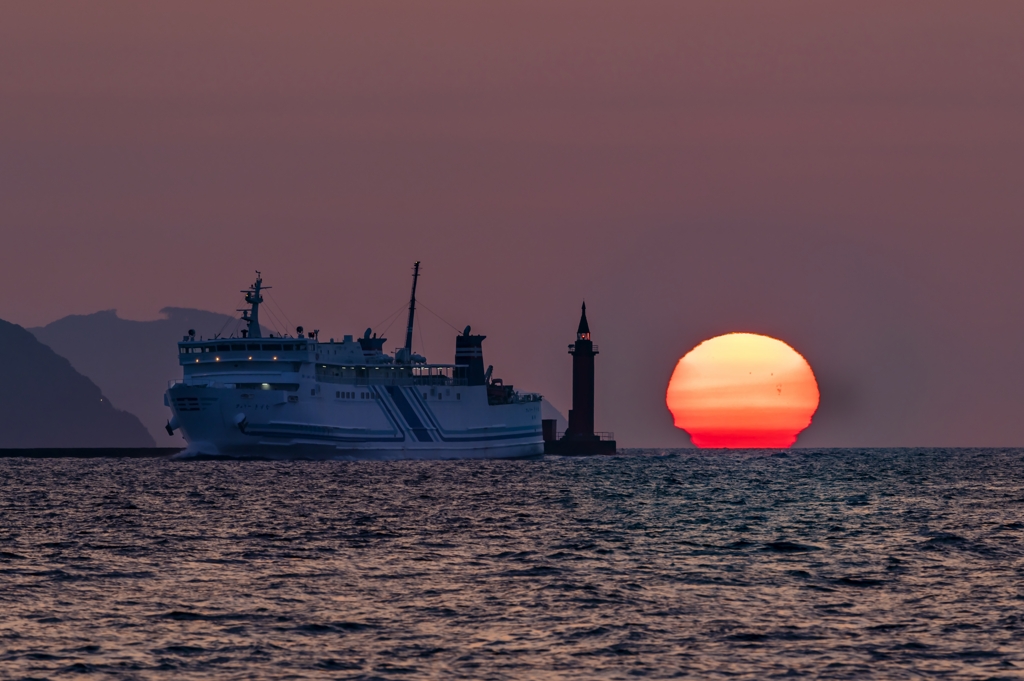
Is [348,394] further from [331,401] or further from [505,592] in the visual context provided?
[505,592]

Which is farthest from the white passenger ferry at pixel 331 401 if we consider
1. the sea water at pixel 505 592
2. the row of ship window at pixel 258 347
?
the sea water at pixel 505 592

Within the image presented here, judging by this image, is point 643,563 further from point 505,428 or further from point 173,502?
point 505,428

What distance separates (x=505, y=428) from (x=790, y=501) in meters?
89.7

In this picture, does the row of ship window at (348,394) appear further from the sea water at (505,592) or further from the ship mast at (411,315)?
the sea water at (505,592)

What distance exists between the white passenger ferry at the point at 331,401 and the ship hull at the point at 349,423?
Answer: 0.33ft

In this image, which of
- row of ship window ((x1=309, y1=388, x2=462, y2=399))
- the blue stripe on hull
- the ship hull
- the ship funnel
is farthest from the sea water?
the ship funnel

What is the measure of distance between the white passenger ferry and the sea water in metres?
62.9

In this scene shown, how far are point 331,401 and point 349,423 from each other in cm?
348

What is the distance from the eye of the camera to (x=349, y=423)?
13125 centimetres

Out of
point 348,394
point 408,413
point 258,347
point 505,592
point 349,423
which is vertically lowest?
point 505,592

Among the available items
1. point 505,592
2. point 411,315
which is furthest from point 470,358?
point 505,592

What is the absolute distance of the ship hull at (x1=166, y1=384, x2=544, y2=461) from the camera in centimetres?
12100

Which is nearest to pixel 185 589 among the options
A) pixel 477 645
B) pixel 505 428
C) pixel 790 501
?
pixel 477 645

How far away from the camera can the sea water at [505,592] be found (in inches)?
834
